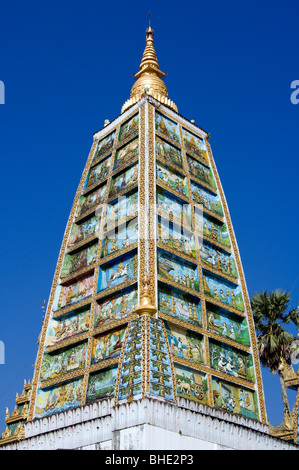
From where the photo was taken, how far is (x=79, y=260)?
24547 millimetres

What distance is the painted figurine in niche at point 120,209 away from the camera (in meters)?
22.7

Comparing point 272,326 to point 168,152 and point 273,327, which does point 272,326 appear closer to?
point 273,327

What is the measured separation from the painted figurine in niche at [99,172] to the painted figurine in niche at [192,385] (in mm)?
10225

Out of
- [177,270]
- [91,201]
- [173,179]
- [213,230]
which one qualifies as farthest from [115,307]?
[91,201]

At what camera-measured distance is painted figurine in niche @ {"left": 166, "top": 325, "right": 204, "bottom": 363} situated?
19.6 m

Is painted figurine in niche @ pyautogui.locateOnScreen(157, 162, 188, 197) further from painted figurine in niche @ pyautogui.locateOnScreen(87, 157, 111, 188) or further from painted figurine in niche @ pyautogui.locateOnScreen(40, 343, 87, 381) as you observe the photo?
painted figurine in niche @ pyautogui.locateOnScreen(40, 343, 87, 381)

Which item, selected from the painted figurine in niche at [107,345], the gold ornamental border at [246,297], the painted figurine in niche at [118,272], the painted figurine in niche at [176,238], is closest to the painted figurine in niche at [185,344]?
the painted figurine in niche at [107,345]

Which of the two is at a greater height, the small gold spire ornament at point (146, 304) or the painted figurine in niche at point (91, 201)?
the painted figurine in niche at point (91, 201)

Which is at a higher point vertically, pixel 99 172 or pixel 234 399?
→ pixel 99 172

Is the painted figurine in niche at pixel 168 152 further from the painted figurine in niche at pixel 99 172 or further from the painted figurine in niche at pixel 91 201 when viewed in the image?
the painted figurine in niche at pixel 91 201

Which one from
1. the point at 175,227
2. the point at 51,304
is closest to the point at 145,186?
the point at 175,227

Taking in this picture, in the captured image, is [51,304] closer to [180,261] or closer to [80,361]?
[80,361]

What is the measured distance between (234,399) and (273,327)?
25.3 feet
